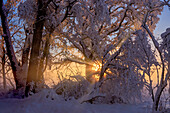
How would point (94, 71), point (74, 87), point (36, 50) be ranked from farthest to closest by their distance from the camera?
point (94, 71) → point (36, 50) → point (74, 87)

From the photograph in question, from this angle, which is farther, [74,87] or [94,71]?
[94,71]

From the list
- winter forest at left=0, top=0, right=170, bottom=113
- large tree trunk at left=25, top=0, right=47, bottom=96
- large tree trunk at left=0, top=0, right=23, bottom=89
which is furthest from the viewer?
large tree trunk at left=0, top=0, right=23, bottom=89

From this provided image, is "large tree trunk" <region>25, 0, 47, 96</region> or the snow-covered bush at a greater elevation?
"large tree trunk" <region>25, 0, 47, 96</region>

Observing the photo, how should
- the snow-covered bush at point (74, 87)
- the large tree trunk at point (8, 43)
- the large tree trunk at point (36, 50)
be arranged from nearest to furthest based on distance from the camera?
1. the snow-covered bush at point (74, 87)
2. the large tree trunk at point (36, 50)
3. the large tree trunk at point (8, 43)

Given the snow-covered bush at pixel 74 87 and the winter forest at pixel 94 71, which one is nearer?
the winter forest at pixel 94 71

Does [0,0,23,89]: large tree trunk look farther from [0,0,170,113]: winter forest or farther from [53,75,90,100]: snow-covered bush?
[53,75,90,100]: snow-covered bush

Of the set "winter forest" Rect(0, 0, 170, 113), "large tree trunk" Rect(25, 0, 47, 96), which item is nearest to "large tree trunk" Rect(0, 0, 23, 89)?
"winter forest" Rect(0, 0, 170, 113)

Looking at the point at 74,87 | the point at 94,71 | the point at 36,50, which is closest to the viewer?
the point at 74,87

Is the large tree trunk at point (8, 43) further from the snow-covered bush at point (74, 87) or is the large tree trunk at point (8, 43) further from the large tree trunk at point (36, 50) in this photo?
the snow-covered bush at point (74, 87)

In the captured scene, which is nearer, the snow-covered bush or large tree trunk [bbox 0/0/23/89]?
the snow-covered bush

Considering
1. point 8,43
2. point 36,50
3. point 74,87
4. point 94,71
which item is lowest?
point 74,87

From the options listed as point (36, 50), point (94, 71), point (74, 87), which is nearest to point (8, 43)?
point (36, 50)

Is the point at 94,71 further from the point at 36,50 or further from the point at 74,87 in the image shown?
the point at 36,50

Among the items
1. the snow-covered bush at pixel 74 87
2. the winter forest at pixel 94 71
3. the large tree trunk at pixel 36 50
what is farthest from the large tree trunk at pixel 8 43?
the snow-covered bush at pixel 74 87
